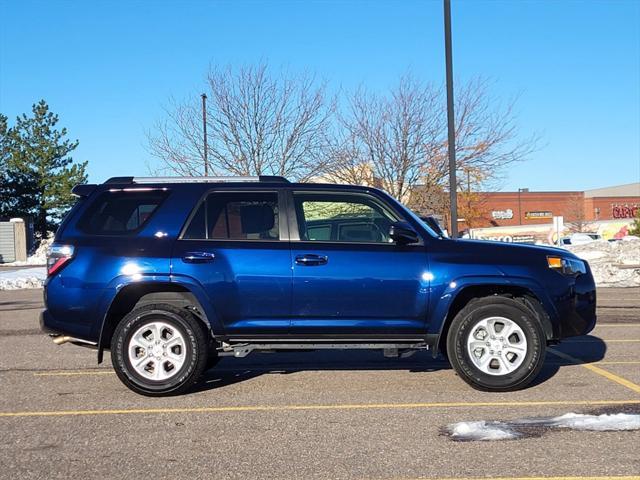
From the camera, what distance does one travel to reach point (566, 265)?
6.14 metres

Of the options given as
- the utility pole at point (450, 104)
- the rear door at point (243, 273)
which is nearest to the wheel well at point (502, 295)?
the rear door at point (243, 273)

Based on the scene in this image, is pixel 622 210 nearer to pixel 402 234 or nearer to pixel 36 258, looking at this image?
pixel 36 258

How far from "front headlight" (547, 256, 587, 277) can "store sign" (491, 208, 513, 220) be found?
262ft

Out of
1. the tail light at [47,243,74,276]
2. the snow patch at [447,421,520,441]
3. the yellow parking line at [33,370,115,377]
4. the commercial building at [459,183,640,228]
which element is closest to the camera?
the snow patch at [447,421,520,441]

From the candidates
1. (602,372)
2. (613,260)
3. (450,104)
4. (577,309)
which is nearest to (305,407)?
(577,309)

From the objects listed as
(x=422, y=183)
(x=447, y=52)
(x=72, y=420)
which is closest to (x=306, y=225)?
(x=72, y=420)

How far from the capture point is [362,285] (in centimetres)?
582

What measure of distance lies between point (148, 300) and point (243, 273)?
3.08 ft

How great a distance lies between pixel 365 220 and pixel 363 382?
1.57m

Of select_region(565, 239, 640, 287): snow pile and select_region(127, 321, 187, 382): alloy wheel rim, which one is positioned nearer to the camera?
select_region(127, 321, 187, 382): alloy wheel rim

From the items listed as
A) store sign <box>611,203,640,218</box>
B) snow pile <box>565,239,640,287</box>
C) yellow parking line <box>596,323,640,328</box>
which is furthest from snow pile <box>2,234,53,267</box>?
store sign <box>611,203,640,218</box>

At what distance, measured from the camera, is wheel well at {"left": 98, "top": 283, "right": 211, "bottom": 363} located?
19.5 feet

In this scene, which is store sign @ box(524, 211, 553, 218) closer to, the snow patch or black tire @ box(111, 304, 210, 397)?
black tire @ box(111, 304, 210, 397)

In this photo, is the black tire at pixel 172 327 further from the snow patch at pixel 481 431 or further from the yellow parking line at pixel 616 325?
the yellow parking line at pixel 616 325
